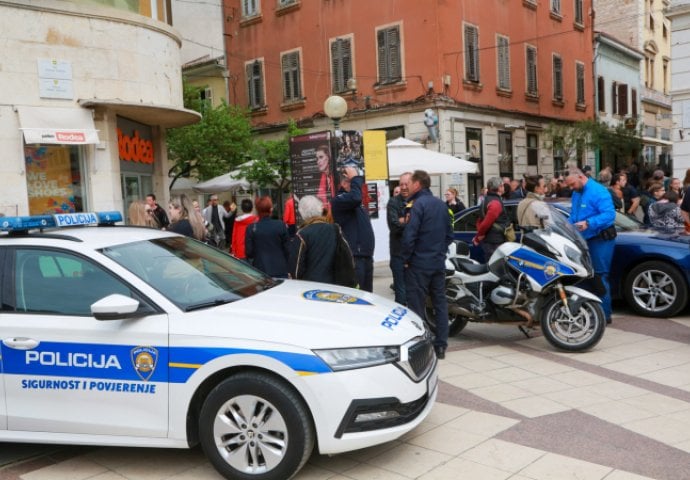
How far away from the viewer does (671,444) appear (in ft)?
14.4

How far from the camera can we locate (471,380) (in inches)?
234

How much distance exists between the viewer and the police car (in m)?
3.81

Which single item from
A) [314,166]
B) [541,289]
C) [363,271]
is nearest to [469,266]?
[541,289]

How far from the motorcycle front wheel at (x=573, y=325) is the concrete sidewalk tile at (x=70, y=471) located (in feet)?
14.5

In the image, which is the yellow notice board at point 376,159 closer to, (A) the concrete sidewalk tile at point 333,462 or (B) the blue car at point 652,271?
(B) the blue car at point 652,271

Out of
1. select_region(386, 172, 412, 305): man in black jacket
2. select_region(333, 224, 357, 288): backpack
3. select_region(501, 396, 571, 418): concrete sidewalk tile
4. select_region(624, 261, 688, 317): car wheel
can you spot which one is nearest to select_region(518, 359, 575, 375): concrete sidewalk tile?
select_region(501, 396, 571, 418): concrete sidewalk tile

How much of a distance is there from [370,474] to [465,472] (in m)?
0.56

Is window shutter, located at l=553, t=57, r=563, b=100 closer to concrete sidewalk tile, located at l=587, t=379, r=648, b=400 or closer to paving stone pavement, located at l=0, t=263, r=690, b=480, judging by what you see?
paving stone pavement, located at l=0, t=263, r=690, b=480

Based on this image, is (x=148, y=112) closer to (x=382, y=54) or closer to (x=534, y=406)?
(x=534, y=406)

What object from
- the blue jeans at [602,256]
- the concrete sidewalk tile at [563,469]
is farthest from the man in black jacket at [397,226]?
the concrete sidewalk tile at [563,469]

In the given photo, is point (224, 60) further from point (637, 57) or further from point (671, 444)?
point (671, 444)

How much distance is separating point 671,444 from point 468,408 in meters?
1.42

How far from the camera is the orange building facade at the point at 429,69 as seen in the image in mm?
22516

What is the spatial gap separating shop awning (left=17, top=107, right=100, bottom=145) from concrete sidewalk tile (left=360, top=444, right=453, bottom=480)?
937 cm
